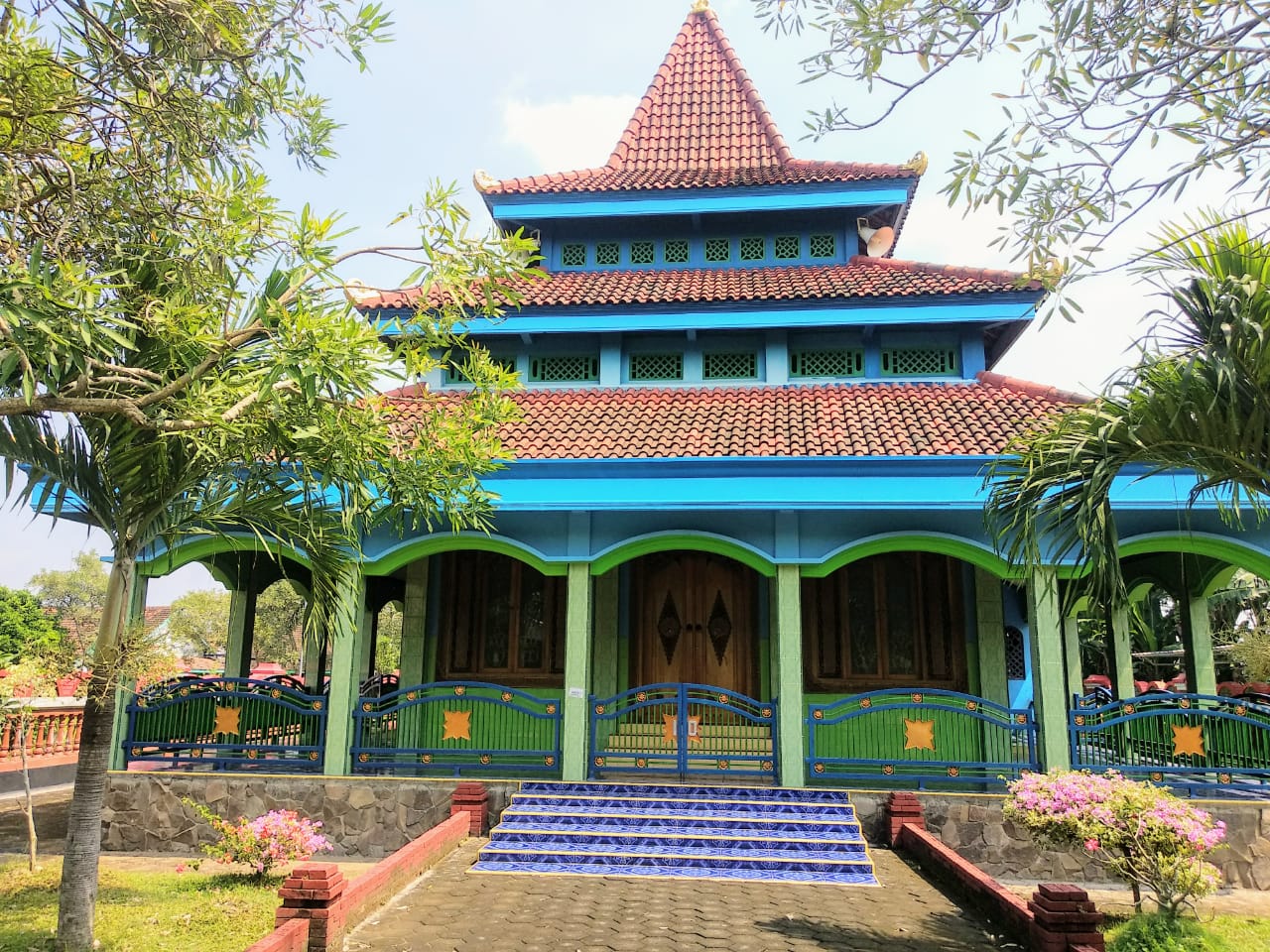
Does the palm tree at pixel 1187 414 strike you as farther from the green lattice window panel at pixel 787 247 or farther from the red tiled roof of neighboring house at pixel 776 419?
the green lattice window panel at pixel 787 247

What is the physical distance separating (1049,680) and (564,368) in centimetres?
807

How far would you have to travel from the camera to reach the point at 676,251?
15.1 m

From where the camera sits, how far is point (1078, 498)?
20.5ft

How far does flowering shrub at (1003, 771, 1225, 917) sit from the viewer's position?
6.85m

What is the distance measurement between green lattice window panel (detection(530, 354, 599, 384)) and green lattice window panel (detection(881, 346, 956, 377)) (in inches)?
175

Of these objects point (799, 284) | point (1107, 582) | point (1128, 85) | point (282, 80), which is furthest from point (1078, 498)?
point (799, 284)

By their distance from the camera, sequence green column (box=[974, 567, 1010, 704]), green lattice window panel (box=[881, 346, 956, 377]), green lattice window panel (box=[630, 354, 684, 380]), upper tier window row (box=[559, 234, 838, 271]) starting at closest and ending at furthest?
green column (box=[974, 567, 1010, 704]), green lattice window panel (box=[881, 346, 956, 377]), green lattice window panel (box=[630, 354, 684, 380]), upper tier window row (box=[559, 234, 838, 271])

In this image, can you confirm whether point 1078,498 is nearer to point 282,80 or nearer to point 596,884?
point 596,884

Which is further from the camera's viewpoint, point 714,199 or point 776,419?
point 714,199

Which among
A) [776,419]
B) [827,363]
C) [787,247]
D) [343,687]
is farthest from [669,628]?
[787,247]

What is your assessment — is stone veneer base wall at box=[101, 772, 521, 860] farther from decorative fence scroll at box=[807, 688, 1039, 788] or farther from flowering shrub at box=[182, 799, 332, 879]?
decorative fence scroll at box=[807, 688, 1039, 788]

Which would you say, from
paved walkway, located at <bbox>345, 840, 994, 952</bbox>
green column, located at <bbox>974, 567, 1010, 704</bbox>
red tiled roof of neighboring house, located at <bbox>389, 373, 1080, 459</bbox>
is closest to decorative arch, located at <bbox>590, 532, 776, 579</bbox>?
red tiled roof of neighboring house, located at <bbox>389, 373, 1080, 459</bbox>

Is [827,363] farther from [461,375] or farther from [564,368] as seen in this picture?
[461,375]

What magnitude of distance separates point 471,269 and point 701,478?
4.93 meters
